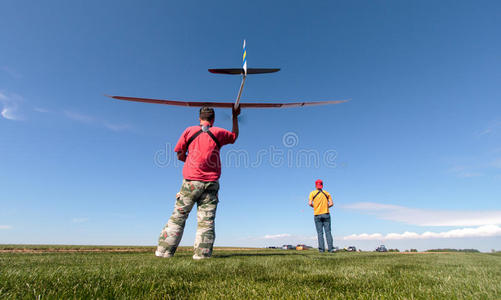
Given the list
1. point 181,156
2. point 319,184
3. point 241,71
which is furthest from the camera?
point 319,184

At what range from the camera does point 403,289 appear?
6.13 ft

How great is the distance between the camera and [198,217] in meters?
4.67

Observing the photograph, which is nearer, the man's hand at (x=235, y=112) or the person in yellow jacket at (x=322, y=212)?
the man's hand at (x=235, y=112)

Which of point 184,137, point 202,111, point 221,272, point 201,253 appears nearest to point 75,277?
point 221,272

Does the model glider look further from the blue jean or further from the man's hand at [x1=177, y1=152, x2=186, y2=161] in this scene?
the blue jean

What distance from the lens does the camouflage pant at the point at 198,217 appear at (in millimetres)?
4396

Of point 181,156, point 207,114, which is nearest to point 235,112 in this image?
point 207,114

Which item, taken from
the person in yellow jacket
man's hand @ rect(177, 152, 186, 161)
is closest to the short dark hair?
man's hand @ rect(177, 152, 186, 161)

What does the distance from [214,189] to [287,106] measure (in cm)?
615

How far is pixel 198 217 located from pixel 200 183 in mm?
624

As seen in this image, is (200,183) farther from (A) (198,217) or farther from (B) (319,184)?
(B) (319,184)

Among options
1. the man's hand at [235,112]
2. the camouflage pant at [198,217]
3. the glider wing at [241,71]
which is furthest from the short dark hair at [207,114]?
the glider wing at [241,71]

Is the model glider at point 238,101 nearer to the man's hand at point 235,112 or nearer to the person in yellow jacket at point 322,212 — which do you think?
the man's hand at point 235,112

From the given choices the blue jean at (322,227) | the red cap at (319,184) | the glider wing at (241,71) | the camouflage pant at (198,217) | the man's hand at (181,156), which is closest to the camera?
the camouflage pant at (198,217)
